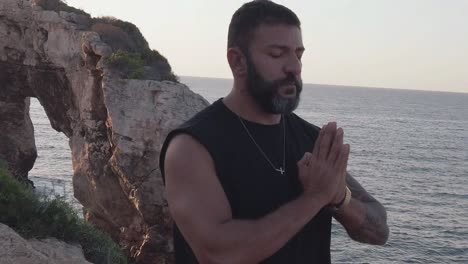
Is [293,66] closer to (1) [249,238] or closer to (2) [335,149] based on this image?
(2) [335,149]

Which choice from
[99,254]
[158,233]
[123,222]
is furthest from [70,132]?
[99,254]

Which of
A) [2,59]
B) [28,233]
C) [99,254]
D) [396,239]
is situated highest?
[2,59]

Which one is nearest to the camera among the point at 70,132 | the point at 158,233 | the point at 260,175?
the point at 260,175

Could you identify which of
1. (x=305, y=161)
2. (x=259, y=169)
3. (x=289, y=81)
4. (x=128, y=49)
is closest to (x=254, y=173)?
(x=259, y=169)

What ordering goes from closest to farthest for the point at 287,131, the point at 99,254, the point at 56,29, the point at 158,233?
the point at 287,131 → the point at 99,254 → the point at 158,233 → the point at 56,29

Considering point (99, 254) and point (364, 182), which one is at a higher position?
point (99, 254)

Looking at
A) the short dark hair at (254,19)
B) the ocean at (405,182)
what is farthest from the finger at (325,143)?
the ocean at (405,182)

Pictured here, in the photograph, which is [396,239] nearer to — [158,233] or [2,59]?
[158,233]

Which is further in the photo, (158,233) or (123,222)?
(123,222)

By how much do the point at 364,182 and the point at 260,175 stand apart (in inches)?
1807

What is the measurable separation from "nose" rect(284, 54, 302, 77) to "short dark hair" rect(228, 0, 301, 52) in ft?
0.59

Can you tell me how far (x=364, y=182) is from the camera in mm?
46938

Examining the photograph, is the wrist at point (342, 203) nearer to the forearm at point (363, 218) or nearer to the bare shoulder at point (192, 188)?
the forearm at point (363, 218)

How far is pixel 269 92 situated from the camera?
105 inches
